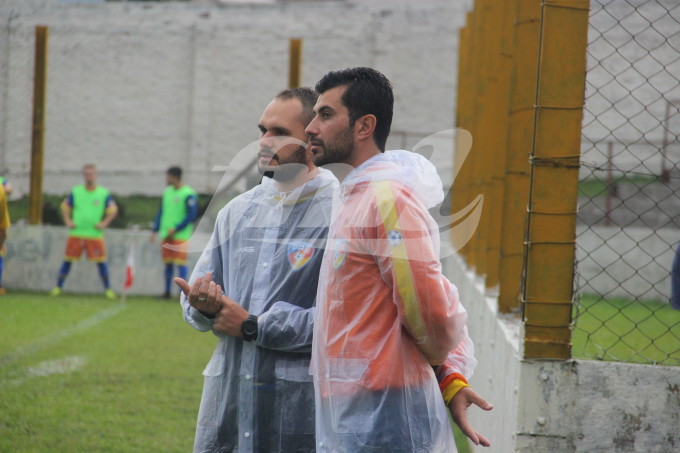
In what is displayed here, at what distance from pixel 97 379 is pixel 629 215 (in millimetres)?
12250

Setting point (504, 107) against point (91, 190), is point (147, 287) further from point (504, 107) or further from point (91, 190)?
point (504, 107)

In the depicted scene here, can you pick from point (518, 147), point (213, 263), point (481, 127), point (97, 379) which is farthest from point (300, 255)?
point (481, 127)

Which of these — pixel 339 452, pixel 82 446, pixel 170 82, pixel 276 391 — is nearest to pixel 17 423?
pixel 82 446

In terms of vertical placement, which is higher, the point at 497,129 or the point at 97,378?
the point at 497,129

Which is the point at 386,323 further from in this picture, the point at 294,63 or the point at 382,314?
the point at 294,63

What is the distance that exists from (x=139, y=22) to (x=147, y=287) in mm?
12209

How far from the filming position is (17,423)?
573 centimetres

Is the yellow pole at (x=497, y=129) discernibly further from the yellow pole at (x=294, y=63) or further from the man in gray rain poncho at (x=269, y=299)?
the yellow pole at (x=294, y=63)

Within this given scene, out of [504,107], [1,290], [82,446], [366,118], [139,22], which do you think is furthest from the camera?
[139,22]

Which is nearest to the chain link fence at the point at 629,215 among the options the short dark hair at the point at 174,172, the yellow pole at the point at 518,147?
the yellow pole at the point at 518,147

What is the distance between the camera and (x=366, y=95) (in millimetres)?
2648

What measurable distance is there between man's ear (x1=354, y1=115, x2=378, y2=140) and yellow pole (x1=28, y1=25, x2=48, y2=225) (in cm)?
1172

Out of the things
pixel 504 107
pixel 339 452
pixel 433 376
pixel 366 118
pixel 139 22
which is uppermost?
pixel 139 22

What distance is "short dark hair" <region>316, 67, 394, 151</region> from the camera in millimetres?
2645
